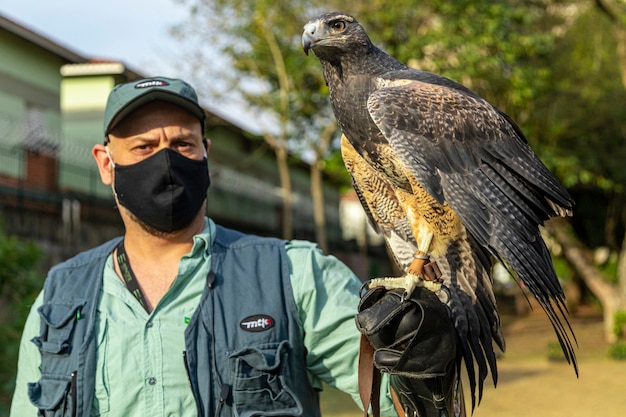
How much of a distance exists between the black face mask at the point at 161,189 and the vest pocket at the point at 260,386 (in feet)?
2.07

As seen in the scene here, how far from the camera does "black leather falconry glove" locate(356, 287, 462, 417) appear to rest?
97.2 inches

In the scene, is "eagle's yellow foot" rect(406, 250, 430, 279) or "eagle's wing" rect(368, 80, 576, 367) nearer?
"eagle's wing" rect(368, 80, 576, 367)

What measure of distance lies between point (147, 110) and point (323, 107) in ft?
40.7

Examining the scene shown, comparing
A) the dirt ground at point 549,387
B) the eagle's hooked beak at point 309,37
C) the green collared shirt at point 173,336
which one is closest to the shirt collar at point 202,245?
the green collared shirt at point 173,336

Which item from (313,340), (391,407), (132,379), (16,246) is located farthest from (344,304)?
(16,246)

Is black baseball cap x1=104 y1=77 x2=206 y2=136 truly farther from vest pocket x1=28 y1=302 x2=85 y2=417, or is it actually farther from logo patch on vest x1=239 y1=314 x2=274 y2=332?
logo patch on vest x1=239 y1=314 x2=274 y2=332

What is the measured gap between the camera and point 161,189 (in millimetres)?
2963

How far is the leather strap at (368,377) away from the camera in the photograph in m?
2.57

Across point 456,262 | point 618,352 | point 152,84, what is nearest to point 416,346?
point 456,262

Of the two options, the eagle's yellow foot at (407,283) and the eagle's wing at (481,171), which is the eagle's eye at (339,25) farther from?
the eagle's yellow foot at (407,283)

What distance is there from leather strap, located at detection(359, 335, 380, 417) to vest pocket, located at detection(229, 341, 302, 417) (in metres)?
0.25

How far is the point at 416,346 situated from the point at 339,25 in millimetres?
1233

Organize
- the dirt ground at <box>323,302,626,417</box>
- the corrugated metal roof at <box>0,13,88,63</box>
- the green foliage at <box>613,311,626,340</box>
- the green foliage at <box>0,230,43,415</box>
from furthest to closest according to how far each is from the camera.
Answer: the green foliage at <box>613,311,626,340</box>, the corrugated metal roof at <box>0,13,88,63</box>, the dirt ground at <box>323,302,626,417</box>, the green foliage at <box>0,230,43,415</box>

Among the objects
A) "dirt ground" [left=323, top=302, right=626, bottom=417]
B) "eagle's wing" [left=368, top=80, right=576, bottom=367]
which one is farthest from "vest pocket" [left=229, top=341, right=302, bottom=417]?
"dirt ground" [left=323, top=302, right=626, bottom=417]
